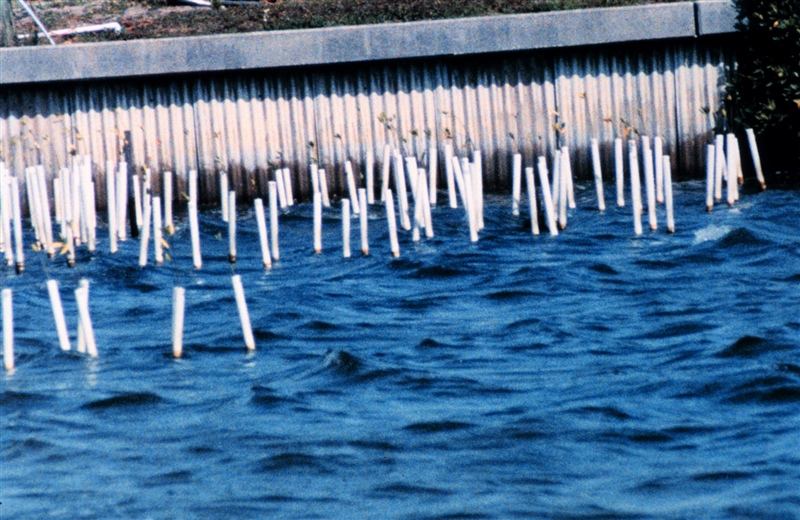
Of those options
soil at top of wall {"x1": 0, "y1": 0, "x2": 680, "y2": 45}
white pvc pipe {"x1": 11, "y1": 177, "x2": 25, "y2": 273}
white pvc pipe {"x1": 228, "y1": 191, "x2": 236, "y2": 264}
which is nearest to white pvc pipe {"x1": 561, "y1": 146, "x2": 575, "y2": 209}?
white pvc pipe {"x1": 228, "y1": 191, "x2": 236, "y2": 264}

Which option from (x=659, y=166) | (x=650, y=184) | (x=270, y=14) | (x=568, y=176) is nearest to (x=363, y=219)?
(x=568, y=176)

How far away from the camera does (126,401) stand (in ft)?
32.6

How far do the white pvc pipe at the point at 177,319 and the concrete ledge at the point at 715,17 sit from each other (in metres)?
10.2

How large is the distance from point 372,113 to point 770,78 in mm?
5650

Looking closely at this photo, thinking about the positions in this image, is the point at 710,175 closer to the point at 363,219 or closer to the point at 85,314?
the point at 363,219

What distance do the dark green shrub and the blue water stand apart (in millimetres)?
2948

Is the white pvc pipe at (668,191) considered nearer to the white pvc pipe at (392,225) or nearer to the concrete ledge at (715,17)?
the white pvc pipe at (392,225)

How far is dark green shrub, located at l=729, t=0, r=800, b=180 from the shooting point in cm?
1808

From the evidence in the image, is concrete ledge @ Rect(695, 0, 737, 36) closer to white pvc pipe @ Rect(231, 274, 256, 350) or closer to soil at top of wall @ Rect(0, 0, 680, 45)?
soil at top of wall @ Rect(0, 0, 680, 45)

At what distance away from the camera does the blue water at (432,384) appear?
319 inches

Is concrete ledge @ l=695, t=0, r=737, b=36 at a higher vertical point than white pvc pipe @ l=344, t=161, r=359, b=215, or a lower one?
higher

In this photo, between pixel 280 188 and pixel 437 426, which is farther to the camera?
pixel 280 188

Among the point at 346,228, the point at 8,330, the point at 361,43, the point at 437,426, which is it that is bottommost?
the point at 437,426

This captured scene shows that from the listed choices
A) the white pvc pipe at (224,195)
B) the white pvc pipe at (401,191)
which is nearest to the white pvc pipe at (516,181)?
the white pvc pipe at (401,191)
